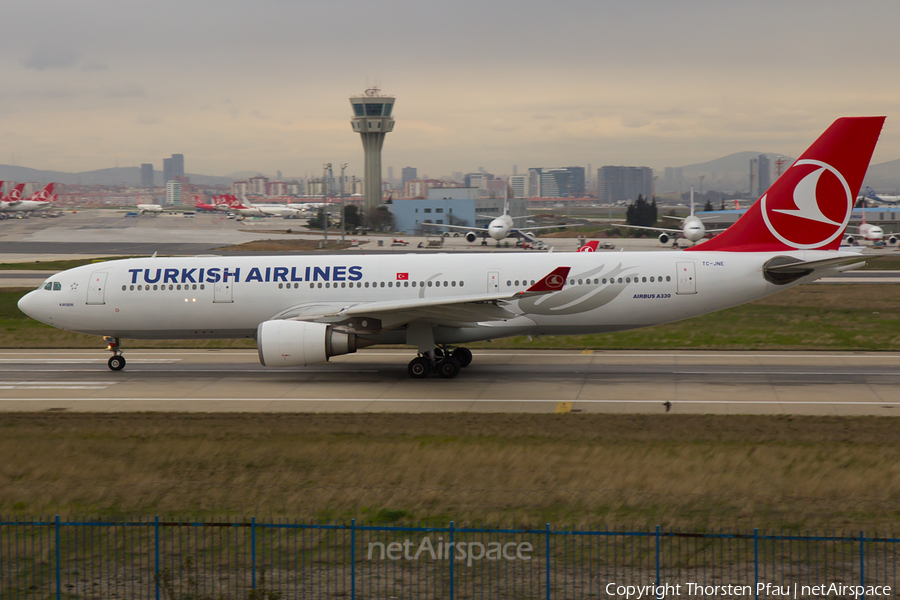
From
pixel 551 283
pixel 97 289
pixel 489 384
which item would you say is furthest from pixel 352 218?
pixel 551 283

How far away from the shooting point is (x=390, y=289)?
27.7 m

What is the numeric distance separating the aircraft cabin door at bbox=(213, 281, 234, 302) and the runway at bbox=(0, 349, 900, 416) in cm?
269

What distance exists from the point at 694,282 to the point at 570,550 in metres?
16.9

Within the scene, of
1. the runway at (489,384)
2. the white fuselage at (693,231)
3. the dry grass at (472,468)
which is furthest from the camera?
the white fuselage at (693,231)

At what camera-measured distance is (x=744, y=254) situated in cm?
2741

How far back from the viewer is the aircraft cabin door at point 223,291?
27.9 metres

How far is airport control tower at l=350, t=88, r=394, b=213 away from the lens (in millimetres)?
186125

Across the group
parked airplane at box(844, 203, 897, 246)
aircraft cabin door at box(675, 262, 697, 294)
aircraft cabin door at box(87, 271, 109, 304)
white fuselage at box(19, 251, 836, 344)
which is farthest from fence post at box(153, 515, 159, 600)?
parked airplane at box(844, 203, 897, 246)

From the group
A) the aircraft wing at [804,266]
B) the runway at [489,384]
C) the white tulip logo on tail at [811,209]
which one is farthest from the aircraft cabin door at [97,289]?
the white tulip logo on tail at [811,209]

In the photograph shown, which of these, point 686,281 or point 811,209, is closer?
point 686,281

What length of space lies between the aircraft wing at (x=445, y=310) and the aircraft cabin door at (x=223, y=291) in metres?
2.80

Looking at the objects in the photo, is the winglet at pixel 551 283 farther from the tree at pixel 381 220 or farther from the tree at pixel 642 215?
the tree at pixel 642 215

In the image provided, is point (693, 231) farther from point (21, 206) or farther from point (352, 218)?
point (21, 206)

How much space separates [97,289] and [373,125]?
538 ft
